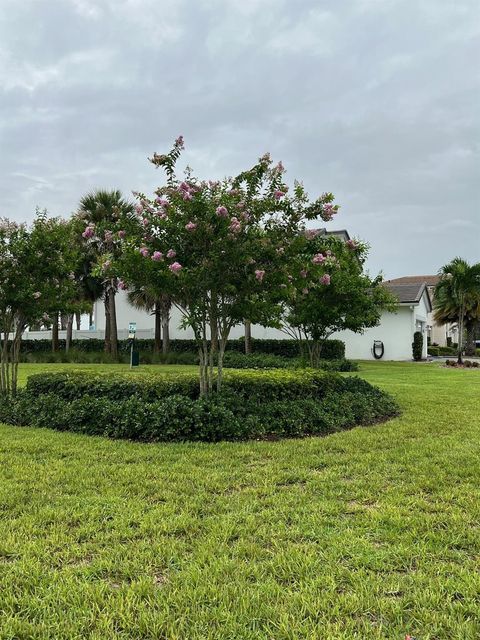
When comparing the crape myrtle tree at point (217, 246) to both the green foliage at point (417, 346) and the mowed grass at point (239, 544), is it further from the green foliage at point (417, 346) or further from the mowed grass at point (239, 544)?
the green foliage at point (417, 346)

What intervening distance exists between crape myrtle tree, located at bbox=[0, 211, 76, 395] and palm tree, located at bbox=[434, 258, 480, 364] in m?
18.8

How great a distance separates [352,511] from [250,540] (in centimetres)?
86

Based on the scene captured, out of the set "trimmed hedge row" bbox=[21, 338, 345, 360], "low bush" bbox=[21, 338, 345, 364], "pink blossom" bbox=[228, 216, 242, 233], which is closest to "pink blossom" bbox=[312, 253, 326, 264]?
"pink blossom" bbox=[228, 216, 242, 233]

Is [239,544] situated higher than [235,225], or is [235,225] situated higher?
[235,225]

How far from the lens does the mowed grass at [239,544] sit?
214cm

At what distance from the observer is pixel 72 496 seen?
3664 millimetres

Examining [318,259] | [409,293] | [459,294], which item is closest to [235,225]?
[318,259]

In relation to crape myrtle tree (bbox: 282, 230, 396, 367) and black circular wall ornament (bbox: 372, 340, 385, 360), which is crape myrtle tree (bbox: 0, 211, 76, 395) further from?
black circular wall ornament (bbox: 372, 340, 385, 360)

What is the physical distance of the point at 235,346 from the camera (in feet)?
78.8

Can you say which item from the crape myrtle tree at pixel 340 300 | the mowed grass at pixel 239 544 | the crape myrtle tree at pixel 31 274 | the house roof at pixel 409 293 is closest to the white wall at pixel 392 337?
the house roof at pixel 409 293

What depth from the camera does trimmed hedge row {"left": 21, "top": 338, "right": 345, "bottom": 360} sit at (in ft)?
72.4

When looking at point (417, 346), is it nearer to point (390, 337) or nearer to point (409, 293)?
point (390, 337)

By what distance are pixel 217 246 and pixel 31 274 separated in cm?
336

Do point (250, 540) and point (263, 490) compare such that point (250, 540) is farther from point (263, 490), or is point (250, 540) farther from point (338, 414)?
point (338, 414)
